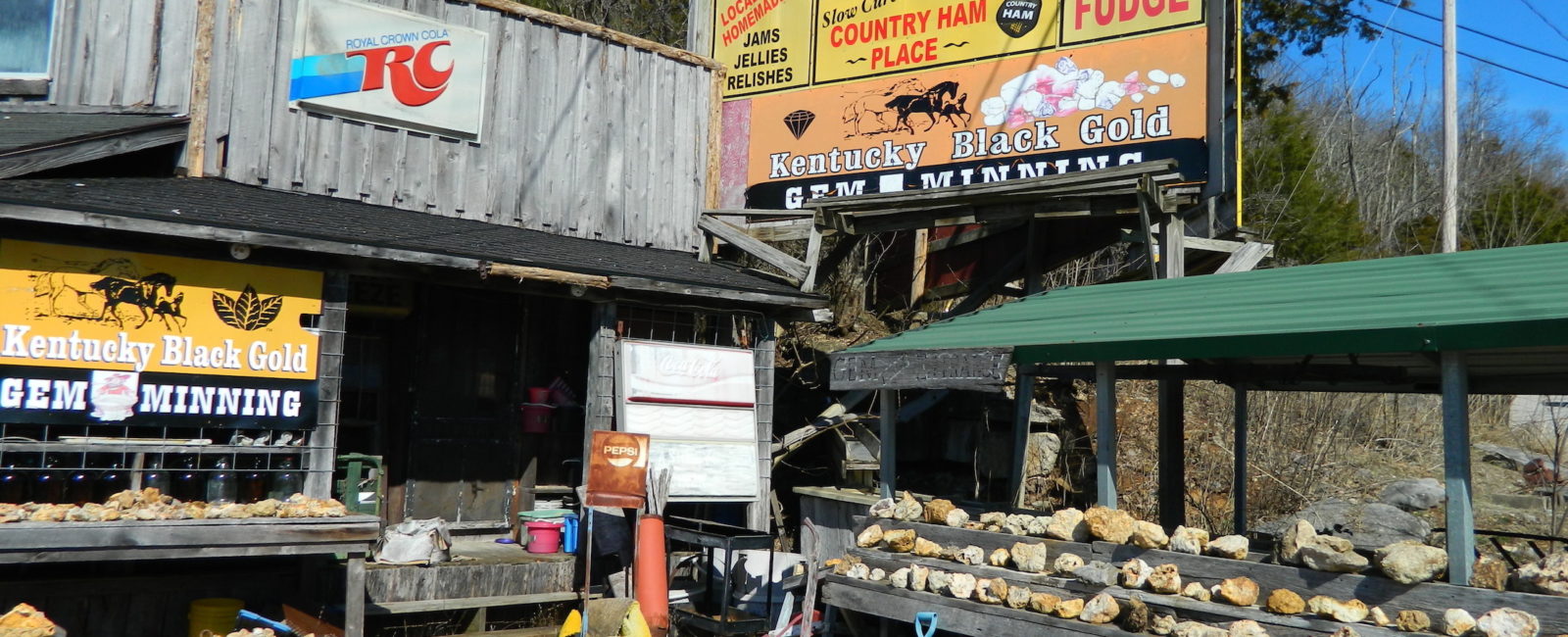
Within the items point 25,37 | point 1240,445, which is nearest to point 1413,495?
point 1240,445

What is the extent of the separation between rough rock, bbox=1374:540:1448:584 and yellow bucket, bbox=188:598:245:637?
307 inches

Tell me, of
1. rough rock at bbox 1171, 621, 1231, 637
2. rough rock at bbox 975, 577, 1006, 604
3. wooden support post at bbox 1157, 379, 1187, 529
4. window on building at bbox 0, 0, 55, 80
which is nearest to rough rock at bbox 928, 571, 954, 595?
rough rock at bbox 975, 577, 1006, 604

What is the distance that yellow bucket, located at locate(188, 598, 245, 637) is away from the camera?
9234mm

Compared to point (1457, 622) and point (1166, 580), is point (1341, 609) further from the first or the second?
point (1166, 580)

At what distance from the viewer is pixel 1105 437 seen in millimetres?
8812

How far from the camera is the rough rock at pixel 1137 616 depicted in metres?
7.42

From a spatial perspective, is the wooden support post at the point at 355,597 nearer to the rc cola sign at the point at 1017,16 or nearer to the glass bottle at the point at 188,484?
the glass bottle at the point at 188,484

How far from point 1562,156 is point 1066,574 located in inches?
1589

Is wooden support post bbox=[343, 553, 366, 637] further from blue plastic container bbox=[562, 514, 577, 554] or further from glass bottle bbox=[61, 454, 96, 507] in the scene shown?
blue plastic container bbox=[562, 514, 577, 554]

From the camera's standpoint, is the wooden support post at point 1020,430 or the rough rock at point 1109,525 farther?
the wooden support post at point 1020,430

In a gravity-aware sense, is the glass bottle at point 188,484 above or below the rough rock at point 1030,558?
above

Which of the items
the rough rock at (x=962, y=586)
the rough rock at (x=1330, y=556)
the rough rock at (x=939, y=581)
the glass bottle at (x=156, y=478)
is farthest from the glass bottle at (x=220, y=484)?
the rough rock at (x=1330, y=556)

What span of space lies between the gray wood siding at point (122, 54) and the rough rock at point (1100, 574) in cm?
825

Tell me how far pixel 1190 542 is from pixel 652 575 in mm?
4462
